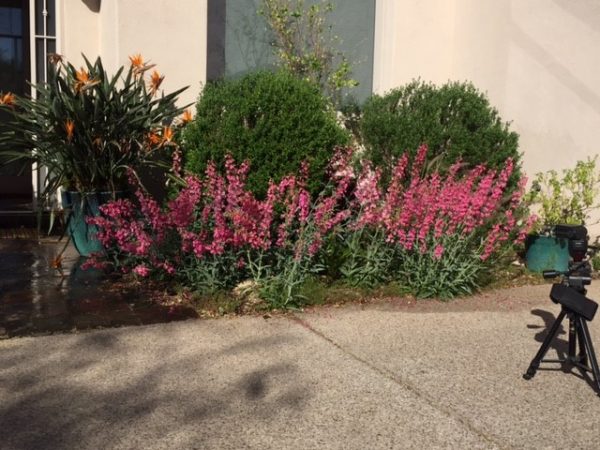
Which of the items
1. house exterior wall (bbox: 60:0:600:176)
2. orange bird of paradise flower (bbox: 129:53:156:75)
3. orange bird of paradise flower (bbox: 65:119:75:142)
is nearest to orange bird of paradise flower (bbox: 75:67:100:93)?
orange bird of paradise flower (bbox: 65:119:75:142)

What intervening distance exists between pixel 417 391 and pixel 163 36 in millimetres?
4940

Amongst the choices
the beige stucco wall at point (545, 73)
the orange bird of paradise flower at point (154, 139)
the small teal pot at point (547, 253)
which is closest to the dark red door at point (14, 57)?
the orange bird of paradise flower at point (154, 139)

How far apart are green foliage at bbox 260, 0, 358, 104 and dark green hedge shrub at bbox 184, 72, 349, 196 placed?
6.67 ft

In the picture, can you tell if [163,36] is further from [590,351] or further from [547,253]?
[590,351]

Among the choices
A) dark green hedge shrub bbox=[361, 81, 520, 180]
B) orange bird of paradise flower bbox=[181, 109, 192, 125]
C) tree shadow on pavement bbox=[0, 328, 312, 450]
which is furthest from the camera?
dark green hedge shrub bbox=[361, 81, 520, 180]

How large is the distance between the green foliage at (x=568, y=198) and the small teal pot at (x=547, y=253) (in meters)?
0.18

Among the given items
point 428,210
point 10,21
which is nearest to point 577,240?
point 428,210

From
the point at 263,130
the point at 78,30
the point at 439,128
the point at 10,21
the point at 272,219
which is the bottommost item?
the point at 272,219

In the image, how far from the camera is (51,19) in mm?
8016

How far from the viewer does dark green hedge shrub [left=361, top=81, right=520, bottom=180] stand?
716cm

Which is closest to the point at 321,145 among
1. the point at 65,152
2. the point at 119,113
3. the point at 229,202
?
the point at 229,202

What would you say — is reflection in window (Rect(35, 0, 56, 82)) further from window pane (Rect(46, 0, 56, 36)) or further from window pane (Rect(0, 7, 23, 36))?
window pane (Rect(0, 7, 23, 36))

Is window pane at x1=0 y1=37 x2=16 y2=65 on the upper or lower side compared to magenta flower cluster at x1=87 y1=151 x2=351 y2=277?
upper

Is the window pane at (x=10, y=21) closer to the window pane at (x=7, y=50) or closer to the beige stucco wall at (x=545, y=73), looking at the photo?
the window pane at (x=7, y=50)
